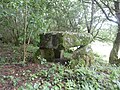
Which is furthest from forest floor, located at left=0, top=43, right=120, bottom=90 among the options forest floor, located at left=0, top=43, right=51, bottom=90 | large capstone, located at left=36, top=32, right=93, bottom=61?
large capstone, located at left=36, top=32, right=93, bottom=61

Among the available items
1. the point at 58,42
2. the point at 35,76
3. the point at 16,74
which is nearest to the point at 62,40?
the point at 58,42

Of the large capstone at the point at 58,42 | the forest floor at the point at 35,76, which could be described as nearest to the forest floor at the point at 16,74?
the forest floor at the point at 35,76

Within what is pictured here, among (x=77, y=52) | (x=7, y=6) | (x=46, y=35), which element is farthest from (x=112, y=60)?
(x=7, y=6)

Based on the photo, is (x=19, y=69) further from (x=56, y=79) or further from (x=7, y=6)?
(x=7, y=6)

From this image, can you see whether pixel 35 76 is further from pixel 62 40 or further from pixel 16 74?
pixel 62 40

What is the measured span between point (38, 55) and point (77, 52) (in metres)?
1.10

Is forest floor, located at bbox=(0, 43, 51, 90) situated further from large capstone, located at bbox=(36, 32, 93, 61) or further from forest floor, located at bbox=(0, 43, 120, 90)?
large capstone, located at bbox=(36, 32, 93, 61)

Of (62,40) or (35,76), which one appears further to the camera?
(62,40)

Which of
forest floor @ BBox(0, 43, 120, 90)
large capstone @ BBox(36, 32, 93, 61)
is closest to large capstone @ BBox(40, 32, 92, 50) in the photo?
large capstone @ BBox(36, 32, 93, 61)

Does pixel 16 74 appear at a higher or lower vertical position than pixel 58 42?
lower

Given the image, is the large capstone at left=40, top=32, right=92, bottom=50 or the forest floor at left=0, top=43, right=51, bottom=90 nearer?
the forest floor at left=0, top=43, right=51, bottom=90

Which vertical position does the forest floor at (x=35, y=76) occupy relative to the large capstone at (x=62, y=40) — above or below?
below

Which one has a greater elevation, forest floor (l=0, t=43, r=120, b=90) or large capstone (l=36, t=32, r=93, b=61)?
large capstone (l=36, t=32, r=93, b=61)

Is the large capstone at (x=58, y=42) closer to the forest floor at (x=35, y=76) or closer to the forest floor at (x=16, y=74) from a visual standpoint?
the forest floor at (x=35, y=76)
